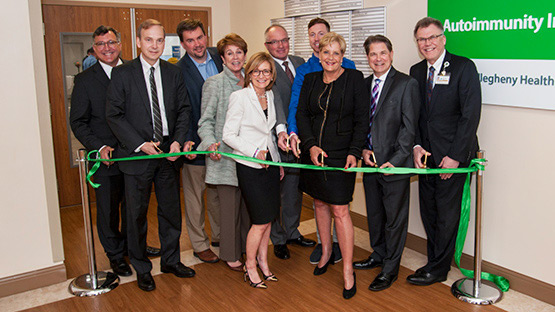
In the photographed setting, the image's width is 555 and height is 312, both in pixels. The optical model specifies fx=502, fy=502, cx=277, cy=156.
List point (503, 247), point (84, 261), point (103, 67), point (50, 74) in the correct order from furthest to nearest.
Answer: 1. point (50, 74)
2. point (84, 261)
3. point (103, 67)
4. point (503, 247)

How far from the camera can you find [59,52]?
5859 millimetres

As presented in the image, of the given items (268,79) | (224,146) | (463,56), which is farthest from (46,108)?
(463,56)

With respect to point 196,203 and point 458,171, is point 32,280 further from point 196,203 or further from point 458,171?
point 458,171

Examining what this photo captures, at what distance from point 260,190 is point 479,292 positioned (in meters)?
1.73

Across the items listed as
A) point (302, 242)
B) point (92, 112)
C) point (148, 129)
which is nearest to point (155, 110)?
point (148, 129)

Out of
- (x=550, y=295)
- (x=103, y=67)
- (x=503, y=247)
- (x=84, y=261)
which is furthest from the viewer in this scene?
(x=84, y=261)

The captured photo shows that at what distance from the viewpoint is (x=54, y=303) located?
3.69 metres

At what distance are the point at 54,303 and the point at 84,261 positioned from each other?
0.83 metres

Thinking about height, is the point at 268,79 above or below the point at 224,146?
above

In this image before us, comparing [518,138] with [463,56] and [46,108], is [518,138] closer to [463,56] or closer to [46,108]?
[463,56]

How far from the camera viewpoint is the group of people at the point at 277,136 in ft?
11.7

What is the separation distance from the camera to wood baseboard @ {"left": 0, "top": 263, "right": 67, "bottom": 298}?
3.84 m

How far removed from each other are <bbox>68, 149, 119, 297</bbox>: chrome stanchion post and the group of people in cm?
16

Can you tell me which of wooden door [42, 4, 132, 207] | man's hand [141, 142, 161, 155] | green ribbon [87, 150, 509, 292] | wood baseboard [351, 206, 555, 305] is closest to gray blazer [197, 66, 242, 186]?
green ribbon [87, 150, 509, 292]
